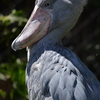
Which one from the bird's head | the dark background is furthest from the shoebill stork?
the dark background

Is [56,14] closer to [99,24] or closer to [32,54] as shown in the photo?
[32,54]

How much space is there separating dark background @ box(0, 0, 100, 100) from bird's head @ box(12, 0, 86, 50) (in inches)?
40.4

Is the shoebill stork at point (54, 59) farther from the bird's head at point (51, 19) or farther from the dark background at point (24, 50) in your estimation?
the dark background at point (24, 50)

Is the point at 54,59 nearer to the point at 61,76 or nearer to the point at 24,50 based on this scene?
the point at 61,76

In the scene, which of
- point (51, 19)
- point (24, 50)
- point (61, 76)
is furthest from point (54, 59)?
point (24, 50)

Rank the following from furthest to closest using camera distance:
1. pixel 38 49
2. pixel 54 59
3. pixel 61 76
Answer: pixel 38 49 < pixel 54 59 < pixel 61 76

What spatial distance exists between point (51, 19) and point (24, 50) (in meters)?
1.97

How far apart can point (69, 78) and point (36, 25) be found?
1.87 feet

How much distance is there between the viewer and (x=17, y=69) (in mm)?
4109

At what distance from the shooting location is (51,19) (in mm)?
2850

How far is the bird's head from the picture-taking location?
2803 millimetres

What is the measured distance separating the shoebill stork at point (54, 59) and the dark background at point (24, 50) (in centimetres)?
105

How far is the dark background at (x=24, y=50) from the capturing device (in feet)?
13.3

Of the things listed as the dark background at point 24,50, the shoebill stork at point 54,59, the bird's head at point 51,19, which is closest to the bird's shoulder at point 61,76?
the shoebill stork at point 54,59
